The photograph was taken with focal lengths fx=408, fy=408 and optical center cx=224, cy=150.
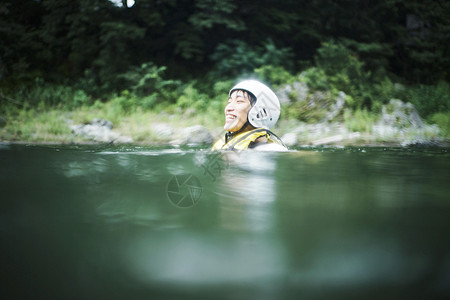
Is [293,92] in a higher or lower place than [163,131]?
higher

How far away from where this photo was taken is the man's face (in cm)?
466

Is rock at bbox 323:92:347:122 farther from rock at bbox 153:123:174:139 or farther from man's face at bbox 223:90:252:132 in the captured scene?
man's face at bbox 223:90:252:132

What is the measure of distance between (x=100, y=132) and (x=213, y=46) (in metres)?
7.20

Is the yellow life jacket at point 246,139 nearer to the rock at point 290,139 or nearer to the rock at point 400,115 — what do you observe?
the rock at point 290,139

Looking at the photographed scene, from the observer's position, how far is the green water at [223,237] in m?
1.37

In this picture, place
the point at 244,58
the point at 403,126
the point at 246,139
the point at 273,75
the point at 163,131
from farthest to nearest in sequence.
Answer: the point at 244,58 → the point at 273,75 → the point at 403,126 → the point at 163,131 → the point at 246,139

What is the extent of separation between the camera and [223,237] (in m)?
1.82

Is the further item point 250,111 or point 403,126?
point 403,126

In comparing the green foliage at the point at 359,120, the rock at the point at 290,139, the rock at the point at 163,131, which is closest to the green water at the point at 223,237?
the rock at the point at 290,139

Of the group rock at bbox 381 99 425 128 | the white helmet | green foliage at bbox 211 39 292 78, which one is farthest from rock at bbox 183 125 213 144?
green foliage at bbox 211 39 292 78

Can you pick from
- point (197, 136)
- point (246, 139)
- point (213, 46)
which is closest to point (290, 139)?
point (197, 136)

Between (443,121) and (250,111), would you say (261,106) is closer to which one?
(250,111)

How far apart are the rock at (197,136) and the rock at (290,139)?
169 centimetres

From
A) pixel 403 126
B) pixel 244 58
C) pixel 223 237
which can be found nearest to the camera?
pixel 223 237
